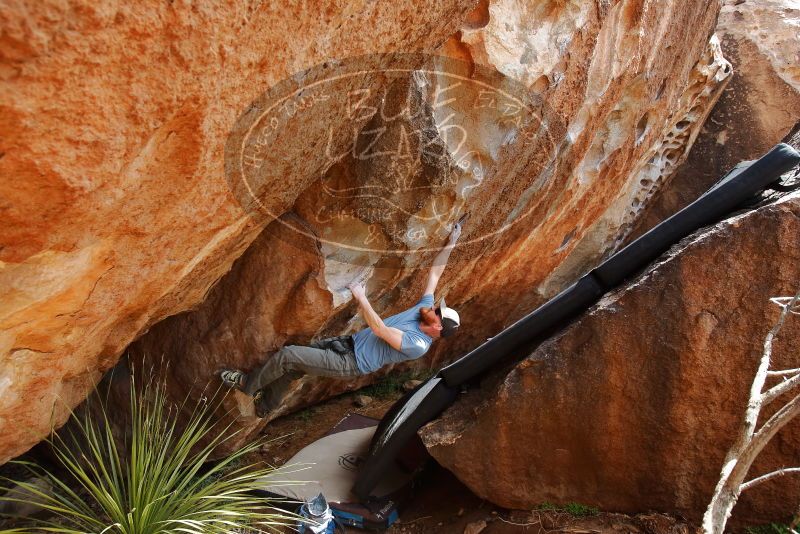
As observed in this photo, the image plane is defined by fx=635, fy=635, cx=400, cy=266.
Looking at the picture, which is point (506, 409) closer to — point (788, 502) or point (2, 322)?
point (788, 502)

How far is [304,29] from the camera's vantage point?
2.36m

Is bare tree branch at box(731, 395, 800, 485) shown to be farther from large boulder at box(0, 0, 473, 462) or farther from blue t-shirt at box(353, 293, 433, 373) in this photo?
blue t-shirt at box(353, 293, 433, 373)

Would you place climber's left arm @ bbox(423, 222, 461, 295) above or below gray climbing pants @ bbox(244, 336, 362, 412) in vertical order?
above

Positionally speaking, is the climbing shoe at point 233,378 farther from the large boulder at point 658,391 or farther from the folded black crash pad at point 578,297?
the large boulder at point 658,391

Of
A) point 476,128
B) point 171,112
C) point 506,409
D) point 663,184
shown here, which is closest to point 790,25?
point 663,184

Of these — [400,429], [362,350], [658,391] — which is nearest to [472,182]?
[362,350]

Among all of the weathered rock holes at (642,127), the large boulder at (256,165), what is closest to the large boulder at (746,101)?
the large boulder at (256,165)

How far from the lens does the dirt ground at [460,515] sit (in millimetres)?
3809

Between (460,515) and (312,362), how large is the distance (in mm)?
1512

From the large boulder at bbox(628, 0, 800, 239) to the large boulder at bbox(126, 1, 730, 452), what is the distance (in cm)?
199

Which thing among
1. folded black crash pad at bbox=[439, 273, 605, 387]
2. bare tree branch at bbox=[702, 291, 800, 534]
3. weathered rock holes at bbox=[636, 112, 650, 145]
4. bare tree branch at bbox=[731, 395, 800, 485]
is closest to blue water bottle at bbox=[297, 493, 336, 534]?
folded black crash pad at bbox=[439, 273, 605, 387]

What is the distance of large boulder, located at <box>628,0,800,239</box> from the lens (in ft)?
24.0

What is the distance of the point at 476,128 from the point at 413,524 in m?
2.78

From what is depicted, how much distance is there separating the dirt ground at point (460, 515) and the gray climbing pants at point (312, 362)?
1254mm
